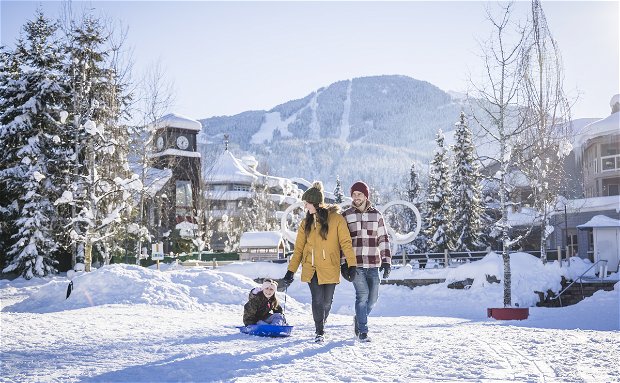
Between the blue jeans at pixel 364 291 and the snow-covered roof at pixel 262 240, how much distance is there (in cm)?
2950

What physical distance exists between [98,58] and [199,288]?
46.9 ft

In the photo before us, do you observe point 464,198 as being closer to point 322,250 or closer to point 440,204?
point 440,204

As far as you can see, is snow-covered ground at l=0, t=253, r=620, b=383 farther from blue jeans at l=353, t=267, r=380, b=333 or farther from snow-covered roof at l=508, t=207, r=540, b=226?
snow-covered roof at l=508, t=207, r=540, b=226

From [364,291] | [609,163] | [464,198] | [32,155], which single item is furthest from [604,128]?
[364,291]

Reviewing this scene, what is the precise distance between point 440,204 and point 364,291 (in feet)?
106

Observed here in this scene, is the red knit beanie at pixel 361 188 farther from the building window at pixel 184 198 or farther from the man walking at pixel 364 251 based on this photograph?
the building window at pixel 184 198

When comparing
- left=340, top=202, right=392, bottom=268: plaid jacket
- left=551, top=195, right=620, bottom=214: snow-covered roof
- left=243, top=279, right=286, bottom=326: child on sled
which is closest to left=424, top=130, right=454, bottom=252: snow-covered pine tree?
left=551, top=195, right=620, bottom=214: snow-covered roof

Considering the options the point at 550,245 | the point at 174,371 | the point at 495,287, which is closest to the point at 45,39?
the point at 495,287

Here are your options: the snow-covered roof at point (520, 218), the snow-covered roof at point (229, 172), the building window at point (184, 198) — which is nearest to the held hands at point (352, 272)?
the snow-covered roof at point (520, 218)

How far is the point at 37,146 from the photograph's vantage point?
27.8 meters

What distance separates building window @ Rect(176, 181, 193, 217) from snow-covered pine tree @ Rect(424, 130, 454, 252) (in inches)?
678

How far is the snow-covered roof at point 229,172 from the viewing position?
221 ft

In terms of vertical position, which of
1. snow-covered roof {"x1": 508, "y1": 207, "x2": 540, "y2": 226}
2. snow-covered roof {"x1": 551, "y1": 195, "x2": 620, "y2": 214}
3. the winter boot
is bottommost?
the winter boot

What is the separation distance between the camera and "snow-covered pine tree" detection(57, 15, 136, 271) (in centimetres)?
2336
